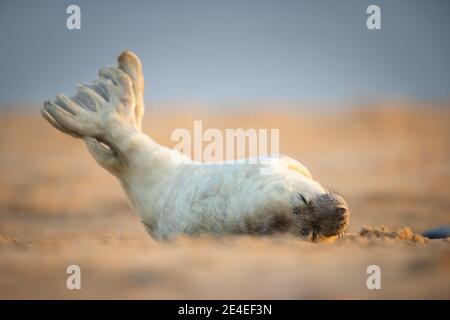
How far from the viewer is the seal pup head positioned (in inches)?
242

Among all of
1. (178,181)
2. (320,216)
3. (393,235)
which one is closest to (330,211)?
(320,216)

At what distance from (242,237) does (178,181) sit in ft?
3.56

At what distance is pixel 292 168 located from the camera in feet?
22.8

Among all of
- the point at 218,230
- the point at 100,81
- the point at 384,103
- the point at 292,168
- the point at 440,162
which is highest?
the point at 384,103

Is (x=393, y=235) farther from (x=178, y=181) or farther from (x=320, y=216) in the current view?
(x=178, y=181)

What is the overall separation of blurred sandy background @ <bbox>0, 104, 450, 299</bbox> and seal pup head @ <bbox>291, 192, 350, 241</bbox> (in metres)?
0.13

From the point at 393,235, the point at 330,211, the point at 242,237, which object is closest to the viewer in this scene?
the point at 330,211

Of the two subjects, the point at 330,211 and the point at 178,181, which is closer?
the point at 330,211

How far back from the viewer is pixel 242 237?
6.46 m

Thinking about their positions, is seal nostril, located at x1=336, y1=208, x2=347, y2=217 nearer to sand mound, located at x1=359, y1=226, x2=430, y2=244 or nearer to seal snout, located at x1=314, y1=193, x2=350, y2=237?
seal snout, located at x1=314, y1=193, x2=350, y2=237

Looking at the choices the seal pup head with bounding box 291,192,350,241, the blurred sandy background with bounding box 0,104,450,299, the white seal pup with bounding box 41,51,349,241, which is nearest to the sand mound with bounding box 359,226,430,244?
the blurred sandy background with bounding box 0,104,450,299
